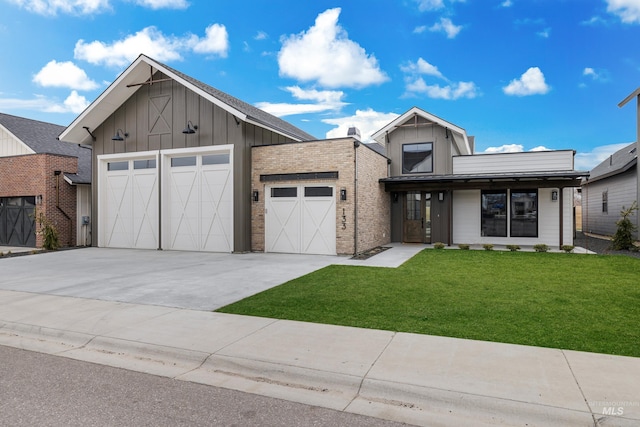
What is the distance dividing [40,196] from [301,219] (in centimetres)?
1240

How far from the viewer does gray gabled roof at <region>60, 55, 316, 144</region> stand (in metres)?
14.4

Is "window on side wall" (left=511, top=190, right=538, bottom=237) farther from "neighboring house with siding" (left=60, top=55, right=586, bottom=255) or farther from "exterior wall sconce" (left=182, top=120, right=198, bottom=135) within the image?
"exterior wall sconce" (left=182, top=120, right=198, bottom=135)

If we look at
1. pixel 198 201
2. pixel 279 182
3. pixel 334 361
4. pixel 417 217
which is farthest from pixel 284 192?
pixel 334 361

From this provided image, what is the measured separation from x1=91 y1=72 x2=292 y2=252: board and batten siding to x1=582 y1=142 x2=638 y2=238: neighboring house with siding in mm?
16002

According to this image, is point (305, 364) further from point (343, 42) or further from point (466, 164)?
point (343, 42)

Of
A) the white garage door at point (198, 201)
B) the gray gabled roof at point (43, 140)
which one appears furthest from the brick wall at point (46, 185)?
the white garage door at point (198, 201)

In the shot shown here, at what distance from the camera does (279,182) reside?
14.7 m

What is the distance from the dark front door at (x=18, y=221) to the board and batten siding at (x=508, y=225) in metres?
19.5

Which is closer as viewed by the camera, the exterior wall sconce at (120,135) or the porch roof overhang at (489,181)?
the porch roof overhang at (489,181)

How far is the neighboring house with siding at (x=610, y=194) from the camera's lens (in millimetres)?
18734

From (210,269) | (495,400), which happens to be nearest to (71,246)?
(210,269)

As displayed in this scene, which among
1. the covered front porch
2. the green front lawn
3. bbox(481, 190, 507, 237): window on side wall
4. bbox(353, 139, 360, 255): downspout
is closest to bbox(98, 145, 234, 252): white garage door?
bbox(353, 139, 360, 255): downspout

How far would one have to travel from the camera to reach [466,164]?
17.6m

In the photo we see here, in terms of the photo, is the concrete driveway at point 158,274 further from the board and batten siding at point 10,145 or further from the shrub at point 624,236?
the shrub at point 624,236
